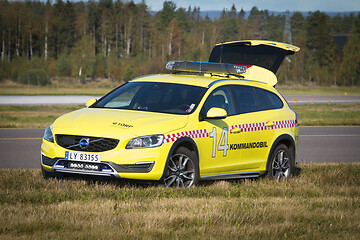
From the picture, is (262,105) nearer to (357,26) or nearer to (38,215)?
(38,215)

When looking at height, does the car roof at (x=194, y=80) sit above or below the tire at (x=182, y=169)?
above

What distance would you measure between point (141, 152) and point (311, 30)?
305 feet

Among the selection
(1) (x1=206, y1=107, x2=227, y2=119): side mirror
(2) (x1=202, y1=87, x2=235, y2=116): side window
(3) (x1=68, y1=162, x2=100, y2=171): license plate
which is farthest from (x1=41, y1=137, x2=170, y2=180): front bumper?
(2) (x1=202, y1=87, x2=235, y2=116): side window

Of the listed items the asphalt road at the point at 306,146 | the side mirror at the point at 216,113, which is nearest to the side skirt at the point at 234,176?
the side mirror at the point at 216,113

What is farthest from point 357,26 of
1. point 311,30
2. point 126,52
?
point 126,52

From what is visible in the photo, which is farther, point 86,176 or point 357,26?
point 357,26

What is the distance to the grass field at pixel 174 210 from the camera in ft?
18.2

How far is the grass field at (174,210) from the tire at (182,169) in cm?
21

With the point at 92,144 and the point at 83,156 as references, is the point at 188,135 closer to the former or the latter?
the point at 92,144

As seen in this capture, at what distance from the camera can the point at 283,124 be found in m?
9.68

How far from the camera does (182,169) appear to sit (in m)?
7.91

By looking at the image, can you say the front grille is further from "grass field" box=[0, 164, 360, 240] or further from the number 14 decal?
the number 14 decal

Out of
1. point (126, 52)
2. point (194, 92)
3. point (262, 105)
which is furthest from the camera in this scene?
point (126, 52)

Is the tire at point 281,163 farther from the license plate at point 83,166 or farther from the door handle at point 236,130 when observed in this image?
the license plate at point 83,166
